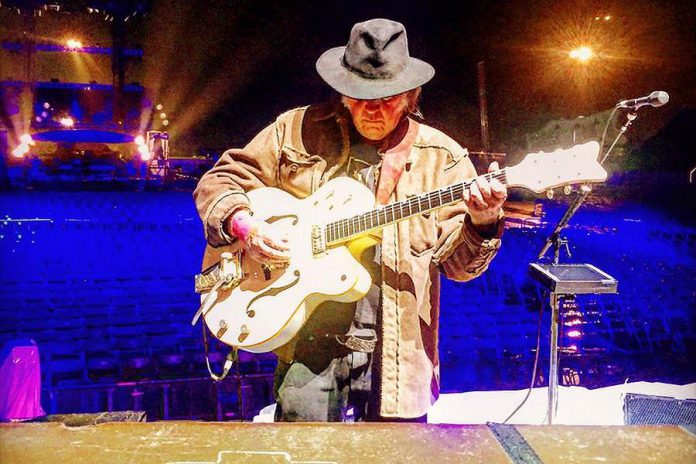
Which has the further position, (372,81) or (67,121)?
(67,121)

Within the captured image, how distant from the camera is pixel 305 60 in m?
14.0

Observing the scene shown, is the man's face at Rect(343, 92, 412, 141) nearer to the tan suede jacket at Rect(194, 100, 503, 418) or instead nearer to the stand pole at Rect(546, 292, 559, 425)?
the tan suede jacket at Rect(194, 100, 503, 418)

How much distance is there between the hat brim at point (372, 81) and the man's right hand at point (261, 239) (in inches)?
27.0

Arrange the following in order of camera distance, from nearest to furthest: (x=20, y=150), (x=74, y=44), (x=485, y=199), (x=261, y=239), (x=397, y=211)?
(x=485, y=199) < (x=397, y=211) < (x=261, y=239) < (x=20, y=150) < (x=74, y=44)

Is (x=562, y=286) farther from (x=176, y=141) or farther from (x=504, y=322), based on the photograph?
(x=176, y=141)

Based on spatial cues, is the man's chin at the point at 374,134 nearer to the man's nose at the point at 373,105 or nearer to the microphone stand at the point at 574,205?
the man's nose at the point at 373,105

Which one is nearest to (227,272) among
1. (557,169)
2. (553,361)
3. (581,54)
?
(557,169)

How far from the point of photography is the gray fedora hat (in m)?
2.02

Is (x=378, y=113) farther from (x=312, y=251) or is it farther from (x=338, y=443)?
(x=338, y=443)

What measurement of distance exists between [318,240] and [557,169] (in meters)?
1.03

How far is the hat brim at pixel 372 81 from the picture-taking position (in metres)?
2.00

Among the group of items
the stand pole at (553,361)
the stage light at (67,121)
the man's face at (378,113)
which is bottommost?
the stand pole at (553,361)

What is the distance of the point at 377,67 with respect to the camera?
2.06 m

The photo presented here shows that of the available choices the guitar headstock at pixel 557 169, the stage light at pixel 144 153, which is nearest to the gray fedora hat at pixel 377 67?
the guitar headstock at pixel 557 169
